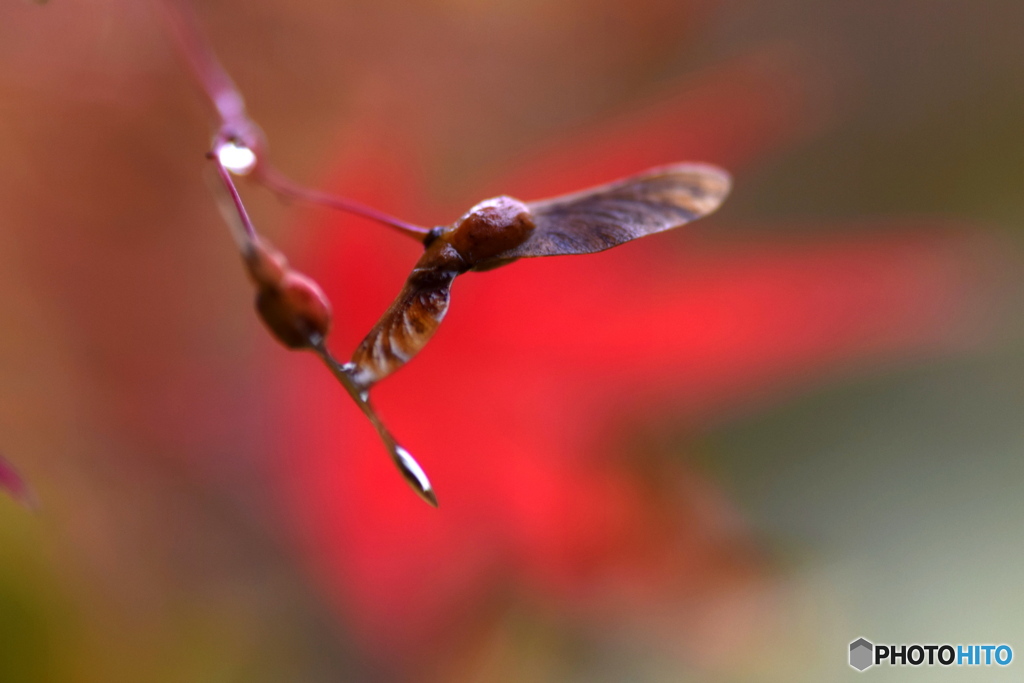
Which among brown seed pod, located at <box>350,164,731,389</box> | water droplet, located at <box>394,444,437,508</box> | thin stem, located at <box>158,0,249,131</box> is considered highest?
thin stem, located at <box>158,0,249,131</box>

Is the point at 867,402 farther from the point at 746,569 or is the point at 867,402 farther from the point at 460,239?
the point at 460,239

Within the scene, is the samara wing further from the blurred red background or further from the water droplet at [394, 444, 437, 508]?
the blurred red background

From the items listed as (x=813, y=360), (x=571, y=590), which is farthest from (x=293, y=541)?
(x=813, y=360)

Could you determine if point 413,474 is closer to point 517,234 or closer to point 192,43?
point 517,234

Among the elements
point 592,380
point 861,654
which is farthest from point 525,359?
point 861,654

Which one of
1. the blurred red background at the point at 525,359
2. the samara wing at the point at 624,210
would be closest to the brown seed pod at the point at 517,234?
the samara wing at the point at 624,210

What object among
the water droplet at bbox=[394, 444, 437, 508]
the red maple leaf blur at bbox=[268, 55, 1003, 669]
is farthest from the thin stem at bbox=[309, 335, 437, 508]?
the red maple leaf blur at bbox=[268, 55, 1003, 669]
